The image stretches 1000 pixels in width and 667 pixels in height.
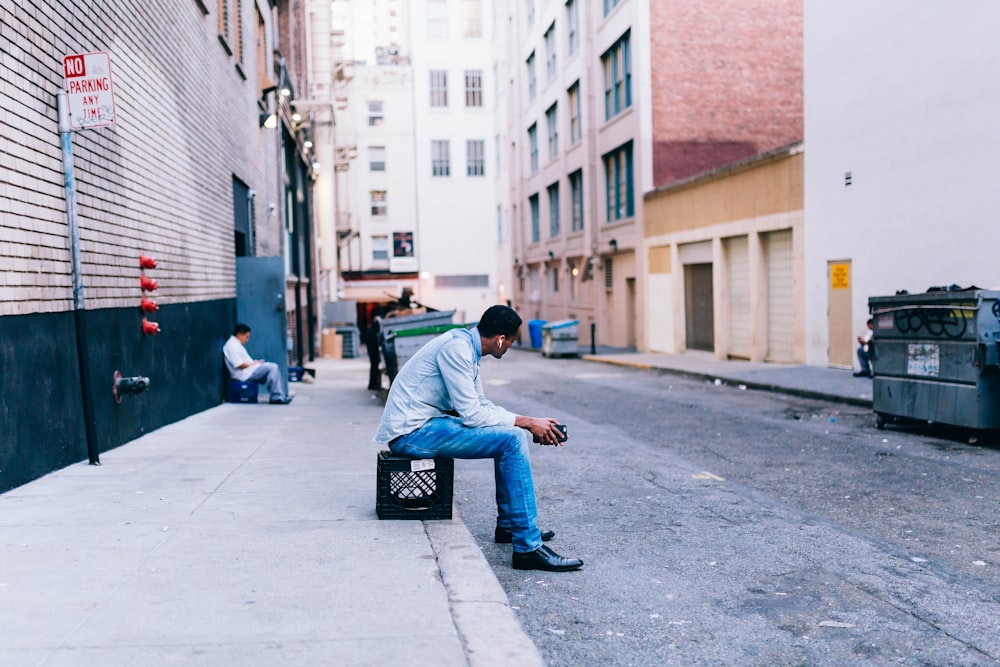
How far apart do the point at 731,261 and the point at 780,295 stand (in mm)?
2700

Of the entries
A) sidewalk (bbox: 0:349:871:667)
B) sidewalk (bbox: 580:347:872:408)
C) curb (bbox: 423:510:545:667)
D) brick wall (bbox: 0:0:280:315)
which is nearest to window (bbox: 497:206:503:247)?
sidewalk (bbox: 580:347:872:408)

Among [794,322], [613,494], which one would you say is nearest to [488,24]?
[794,322]

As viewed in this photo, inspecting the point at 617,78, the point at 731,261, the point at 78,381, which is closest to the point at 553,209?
the point at 617,78

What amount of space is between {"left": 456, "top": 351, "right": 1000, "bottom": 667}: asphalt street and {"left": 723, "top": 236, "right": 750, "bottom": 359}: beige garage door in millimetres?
12078

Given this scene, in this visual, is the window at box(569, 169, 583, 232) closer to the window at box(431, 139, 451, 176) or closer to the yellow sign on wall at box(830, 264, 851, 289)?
the window at box(431, 139, 451, 176)

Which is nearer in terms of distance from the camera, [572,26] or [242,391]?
[242,391]

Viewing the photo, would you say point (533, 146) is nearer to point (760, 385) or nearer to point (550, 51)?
point (550, 51)

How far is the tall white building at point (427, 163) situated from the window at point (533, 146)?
8701 millimetres

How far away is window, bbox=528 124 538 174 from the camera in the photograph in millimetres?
46781

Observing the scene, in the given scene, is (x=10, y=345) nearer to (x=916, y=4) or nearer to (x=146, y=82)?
(x=146, y=82)

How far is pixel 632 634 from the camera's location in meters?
4.52

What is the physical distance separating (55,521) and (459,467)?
430 centimetres

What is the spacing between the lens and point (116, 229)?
983 cm

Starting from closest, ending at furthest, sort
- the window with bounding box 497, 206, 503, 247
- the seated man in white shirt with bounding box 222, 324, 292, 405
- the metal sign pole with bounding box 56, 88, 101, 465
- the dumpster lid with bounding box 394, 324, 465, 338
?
the metal sign pole with bounding box 56, 88, 101, 465, the seated man in white shirt with bounding box 222, 324, 292, 405, the dumpster lid with bounding box 394, 324, 465, 338, the window with bounding box 497, 206, 503, 247
